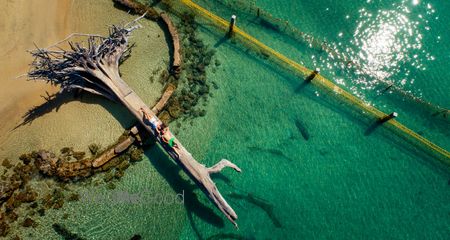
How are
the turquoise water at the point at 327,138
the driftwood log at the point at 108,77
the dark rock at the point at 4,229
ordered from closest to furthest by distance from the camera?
the dark rock at the point at 4,229, the driftwood log at the point at 108,77, the turquoise water at the point at 327,138

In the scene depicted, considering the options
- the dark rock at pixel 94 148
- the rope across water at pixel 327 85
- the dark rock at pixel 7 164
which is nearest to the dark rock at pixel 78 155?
the dark rock at pixel 94 148

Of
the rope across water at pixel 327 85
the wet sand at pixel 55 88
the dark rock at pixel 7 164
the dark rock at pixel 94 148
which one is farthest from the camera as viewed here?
the rope across water at pixel 327 85

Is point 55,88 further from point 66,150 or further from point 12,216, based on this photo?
point 12,216

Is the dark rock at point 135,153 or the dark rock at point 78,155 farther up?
the dark rock at point 135,153

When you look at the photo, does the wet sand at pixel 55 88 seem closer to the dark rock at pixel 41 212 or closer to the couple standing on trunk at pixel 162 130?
the couple standing on trunk at pixel 162 130

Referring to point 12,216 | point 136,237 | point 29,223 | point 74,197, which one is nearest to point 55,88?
point 74,197

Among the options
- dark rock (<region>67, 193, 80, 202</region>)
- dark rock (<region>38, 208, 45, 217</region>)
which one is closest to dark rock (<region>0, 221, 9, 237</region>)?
dark rock (<region>38, 208, 45, 217</region>)

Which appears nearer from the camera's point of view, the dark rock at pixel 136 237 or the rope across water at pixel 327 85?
the dark rock at pixel 136 237

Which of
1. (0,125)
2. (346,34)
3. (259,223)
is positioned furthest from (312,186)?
(0,125)
